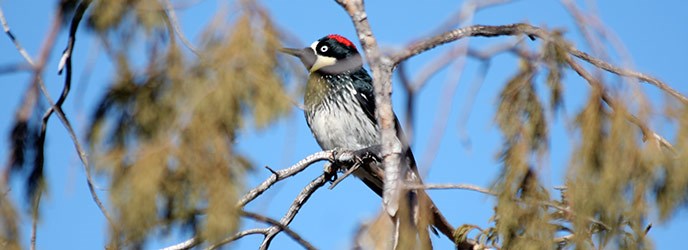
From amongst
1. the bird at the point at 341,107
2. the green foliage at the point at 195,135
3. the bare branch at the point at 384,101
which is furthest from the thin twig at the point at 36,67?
the bird at the point at 341,107

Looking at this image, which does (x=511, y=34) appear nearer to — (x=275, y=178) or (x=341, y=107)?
(x=275, y=178)

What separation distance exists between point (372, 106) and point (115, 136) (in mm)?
3222

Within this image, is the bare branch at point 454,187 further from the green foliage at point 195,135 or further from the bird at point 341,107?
the bird at point 341,107

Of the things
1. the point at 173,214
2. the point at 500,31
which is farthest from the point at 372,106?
the point at 173,214

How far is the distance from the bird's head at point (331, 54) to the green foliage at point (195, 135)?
3.14m

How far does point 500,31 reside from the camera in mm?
3744

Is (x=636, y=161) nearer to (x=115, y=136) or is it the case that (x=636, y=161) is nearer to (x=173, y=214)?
(x=173, y=214)

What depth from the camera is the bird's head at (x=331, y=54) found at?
640 centimetres

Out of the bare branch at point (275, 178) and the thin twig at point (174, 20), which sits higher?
the thin twig at point (174, 20)

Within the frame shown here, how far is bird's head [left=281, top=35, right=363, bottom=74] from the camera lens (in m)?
6.40

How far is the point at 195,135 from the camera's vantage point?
296 cm

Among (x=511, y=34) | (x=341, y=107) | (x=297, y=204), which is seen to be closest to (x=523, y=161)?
(x=511, y=34)

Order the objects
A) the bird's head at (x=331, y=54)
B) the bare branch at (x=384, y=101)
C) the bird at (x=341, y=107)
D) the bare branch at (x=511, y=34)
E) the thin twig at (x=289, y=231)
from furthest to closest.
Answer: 1. the bird's head at (x=331, y=54)
2. the bird at (x=341, y=107)
3. the thin twig at (x=289, y=231)
4. the bare branch at (x=384, y=101)
5. the bare branch at (x=511, y=34)

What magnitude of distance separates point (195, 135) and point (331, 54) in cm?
364
